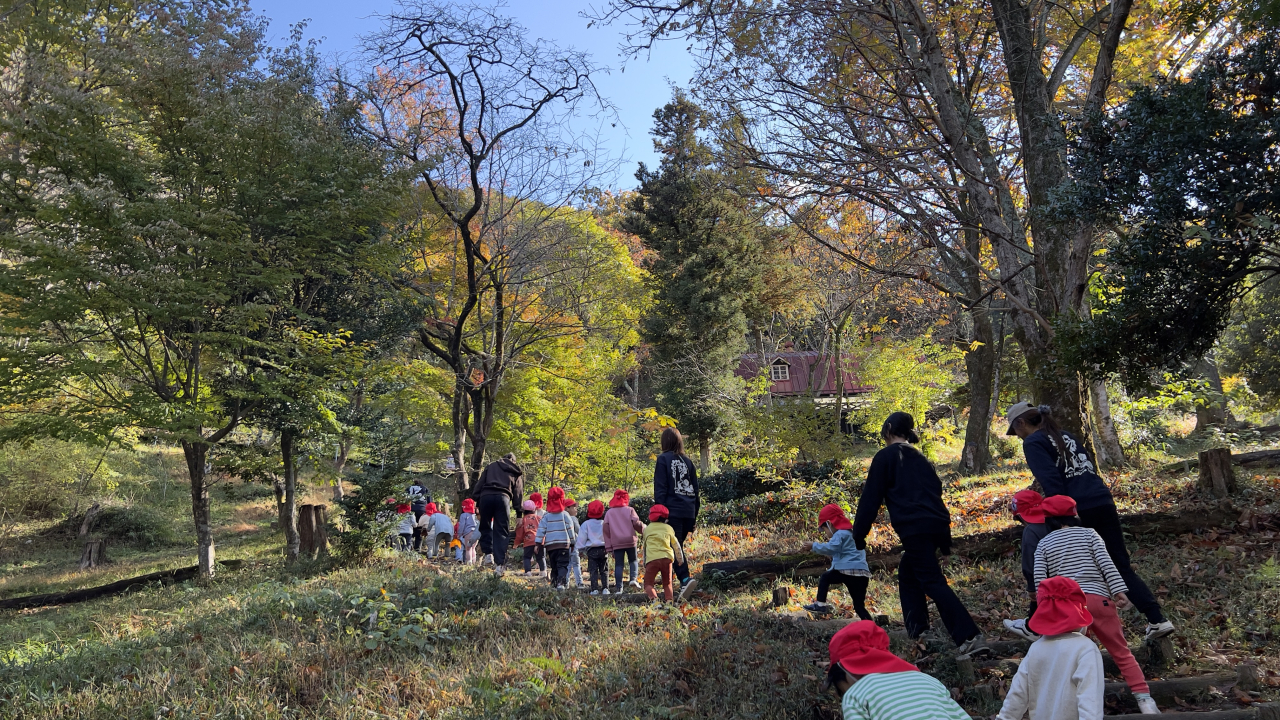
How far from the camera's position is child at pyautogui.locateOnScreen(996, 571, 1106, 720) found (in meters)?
3.30

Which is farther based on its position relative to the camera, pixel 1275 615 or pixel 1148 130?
pixel 1148 130

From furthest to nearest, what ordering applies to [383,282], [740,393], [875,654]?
[740,393], [383,282], [875,654]

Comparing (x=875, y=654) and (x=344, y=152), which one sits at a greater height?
(x=344, y=152)

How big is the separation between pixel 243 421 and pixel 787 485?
12.5 metres

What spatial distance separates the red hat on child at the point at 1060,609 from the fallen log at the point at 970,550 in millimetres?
5149

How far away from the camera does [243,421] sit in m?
16.2

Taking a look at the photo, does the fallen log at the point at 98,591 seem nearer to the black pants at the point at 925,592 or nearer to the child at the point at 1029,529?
the black pants at the point at 925,592

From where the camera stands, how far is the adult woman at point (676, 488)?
7973 millimetres

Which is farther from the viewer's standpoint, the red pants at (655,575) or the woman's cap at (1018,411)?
the red pants at (655,575)

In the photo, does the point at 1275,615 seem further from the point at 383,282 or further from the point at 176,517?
the point at 176,517

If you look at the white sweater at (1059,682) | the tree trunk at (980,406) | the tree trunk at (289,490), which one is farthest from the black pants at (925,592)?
the tree trunk at (289,490)

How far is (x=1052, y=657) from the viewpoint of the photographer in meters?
3.44

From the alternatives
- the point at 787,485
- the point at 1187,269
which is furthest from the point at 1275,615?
the point at 787,485

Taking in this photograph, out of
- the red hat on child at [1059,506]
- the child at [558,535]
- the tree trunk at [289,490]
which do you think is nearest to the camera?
the red hat on child at [1059,506]
